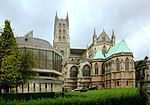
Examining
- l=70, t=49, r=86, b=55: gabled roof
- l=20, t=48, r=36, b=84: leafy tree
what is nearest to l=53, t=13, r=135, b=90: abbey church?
l=70, t=49, r=86, b=55: gabled roof

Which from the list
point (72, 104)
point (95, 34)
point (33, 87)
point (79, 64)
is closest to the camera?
point (72, 104)

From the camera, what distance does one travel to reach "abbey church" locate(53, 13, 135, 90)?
8700 cm

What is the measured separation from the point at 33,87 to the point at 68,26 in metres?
110

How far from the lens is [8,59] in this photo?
41.0m

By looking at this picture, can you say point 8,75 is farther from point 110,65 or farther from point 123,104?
point 110,65

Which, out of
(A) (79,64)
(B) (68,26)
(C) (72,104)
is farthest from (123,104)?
(B) (68,26)

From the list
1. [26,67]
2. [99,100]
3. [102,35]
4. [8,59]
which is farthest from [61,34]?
[99,100]

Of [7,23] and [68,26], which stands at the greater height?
[68,26]

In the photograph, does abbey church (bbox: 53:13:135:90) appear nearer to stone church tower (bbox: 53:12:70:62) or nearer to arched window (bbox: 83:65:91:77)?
arched window (bbox: 83:65:91:77)

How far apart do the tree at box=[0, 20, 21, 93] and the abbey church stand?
44.5 m

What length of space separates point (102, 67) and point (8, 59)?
63836 mm

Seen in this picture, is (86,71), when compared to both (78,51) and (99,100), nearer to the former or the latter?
(78,51)

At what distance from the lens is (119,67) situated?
88.3 m

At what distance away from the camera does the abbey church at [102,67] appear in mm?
87000
